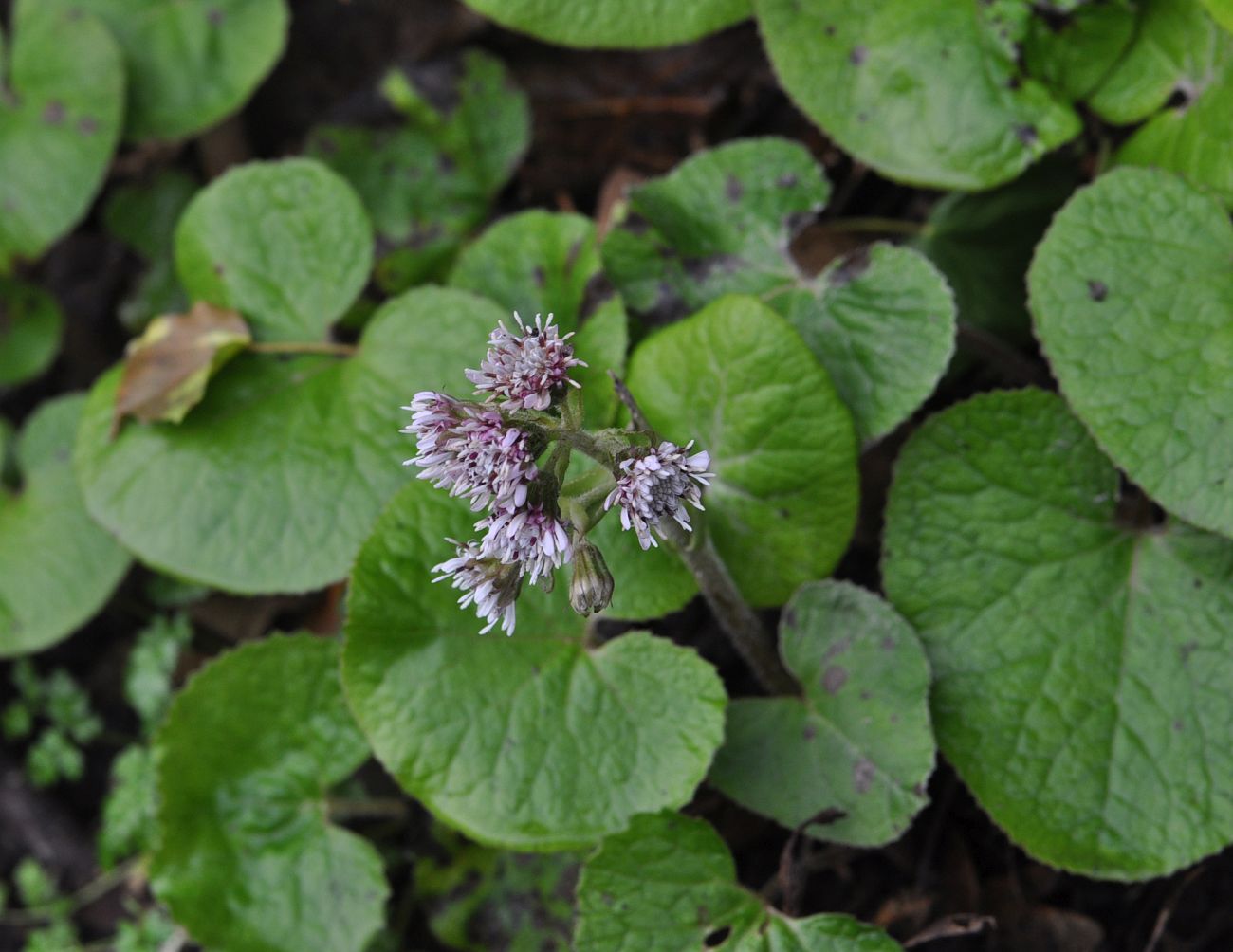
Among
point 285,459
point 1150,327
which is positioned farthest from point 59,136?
point 1150,327

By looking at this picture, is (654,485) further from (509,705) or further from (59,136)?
(59,136)

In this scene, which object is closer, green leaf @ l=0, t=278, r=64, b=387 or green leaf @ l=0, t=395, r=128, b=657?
green leaf @ l=0, t=395, r=128, b=657

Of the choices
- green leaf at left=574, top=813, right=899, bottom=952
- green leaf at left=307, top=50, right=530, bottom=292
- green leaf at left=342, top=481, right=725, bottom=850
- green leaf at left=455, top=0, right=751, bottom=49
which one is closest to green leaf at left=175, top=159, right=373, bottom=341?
green leaf at left=307, top=50, right=530, bottom=292

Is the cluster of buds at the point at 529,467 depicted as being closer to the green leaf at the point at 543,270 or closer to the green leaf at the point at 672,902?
the green leaf at the point at 672,902

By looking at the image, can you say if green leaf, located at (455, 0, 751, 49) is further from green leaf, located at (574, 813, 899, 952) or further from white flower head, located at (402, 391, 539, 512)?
green leaf, located at (574, 813, 899, 952)

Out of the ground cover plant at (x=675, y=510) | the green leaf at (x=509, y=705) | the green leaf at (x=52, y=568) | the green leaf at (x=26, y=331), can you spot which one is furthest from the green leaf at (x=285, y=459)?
the green leaf at (x=26, y=331)
